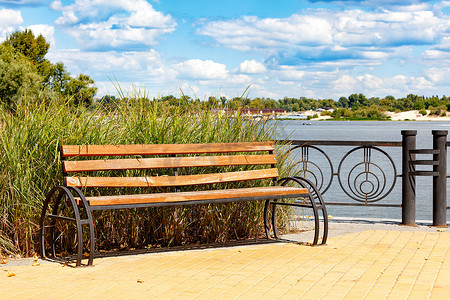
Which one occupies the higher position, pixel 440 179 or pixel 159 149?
pixel 159 149

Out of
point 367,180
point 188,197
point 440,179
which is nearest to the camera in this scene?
point 188,197

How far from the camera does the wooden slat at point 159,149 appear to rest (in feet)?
17.9

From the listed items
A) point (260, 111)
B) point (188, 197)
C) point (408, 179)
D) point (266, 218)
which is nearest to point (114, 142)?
point (188, 197)

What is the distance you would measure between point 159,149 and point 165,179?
311 mm

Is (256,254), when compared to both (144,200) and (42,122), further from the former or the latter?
(42,122)

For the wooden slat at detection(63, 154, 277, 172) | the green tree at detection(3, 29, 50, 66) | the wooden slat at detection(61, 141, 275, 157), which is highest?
the green tree at detection(3, 29, 50, 66)

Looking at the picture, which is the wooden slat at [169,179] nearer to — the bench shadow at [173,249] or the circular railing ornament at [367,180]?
the bench shadow at [173,249]

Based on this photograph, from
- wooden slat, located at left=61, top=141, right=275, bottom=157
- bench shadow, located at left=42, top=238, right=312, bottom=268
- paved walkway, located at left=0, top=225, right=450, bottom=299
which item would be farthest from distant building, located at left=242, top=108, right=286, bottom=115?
paved walkway, located at left=0, top=225, right=450, bottom=299

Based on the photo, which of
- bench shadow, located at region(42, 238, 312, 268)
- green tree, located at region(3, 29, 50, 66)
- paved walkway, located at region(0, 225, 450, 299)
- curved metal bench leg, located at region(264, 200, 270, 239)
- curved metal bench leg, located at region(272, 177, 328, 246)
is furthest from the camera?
green tree, located at region(3, 29, 50, 66)

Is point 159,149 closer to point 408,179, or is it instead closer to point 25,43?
point 408,179

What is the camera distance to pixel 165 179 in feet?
19.1

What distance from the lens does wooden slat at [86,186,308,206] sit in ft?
16.5

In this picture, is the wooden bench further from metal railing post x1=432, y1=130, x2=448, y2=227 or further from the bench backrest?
metal railing post x1=432, y1=130, x2=448, y2=227

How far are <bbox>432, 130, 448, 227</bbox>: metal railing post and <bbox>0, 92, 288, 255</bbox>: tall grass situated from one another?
2256 mm
